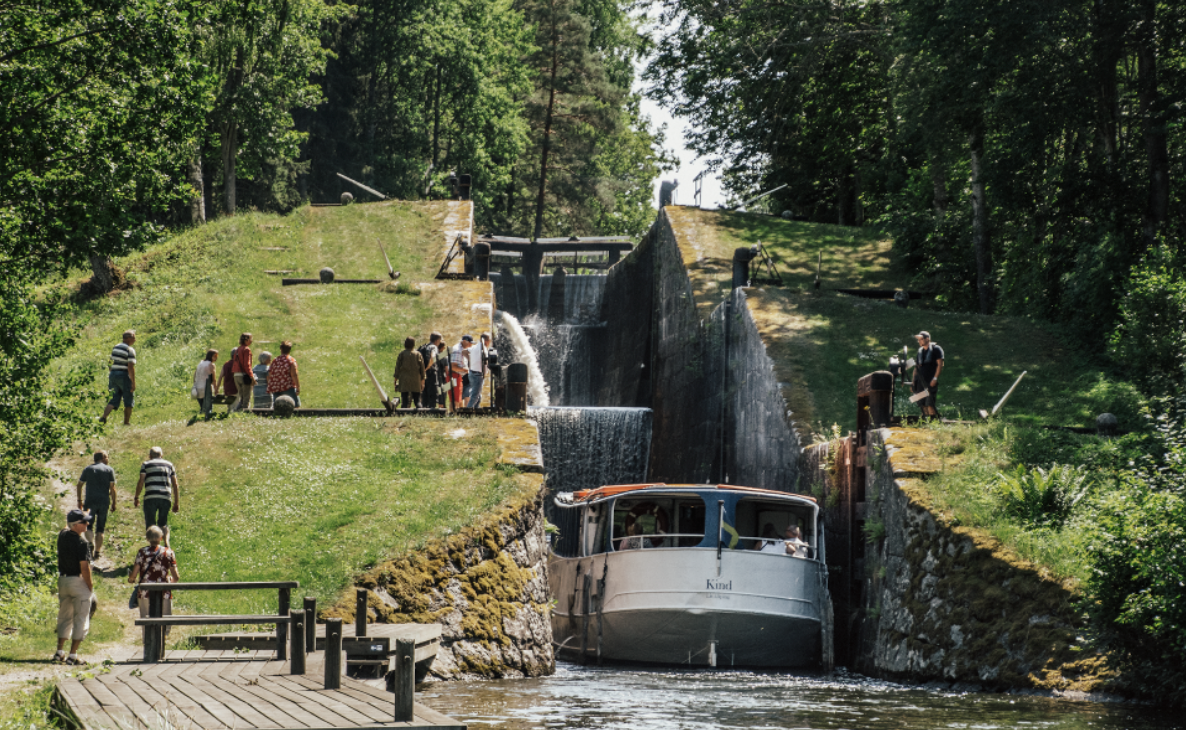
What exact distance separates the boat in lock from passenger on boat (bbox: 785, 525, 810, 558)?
2 cm

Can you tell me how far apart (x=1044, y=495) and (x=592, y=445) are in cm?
1729

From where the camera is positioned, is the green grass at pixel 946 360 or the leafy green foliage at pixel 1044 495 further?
the green grass at pixel 946 360

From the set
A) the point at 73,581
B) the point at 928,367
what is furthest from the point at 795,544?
the point at 73,581

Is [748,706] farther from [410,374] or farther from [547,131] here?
[547,131]

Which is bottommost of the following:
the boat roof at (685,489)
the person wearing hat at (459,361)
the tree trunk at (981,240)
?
the boat roof at (685,489)

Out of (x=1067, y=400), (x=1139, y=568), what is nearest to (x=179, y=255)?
(x=1067, y=400)

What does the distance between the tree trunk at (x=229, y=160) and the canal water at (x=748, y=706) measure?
3534 cm

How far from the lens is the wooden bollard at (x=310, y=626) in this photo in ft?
41.6

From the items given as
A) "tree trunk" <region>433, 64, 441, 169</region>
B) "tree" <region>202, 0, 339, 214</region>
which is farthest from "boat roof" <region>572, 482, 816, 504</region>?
"tree trunk" <region>433, 64, 441, 169</region>

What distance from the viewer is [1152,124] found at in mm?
26969

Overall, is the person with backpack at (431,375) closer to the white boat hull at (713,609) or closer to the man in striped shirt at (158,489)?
the white boat hull at (713,609)

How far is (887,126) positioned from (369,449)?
29.6 m

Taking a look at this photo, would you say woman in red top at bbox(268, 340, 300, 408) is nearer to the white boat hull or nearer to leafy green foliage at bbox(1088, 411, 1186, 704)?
the white boat hull

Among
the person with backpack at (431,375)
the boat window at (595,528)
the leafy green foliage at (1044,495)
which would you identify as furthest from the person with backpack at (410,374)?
the leafy green foliage at (1044,495)
